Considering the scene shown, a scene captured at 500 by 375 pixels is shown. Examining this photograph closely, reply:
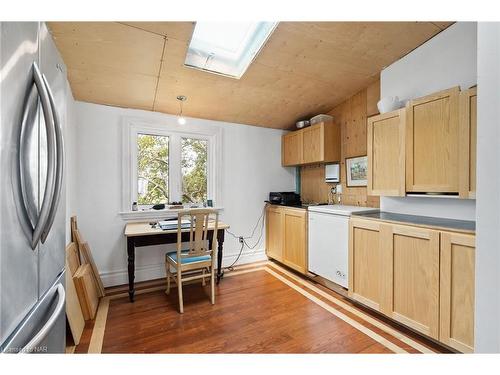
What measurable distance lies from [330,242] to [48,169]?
2465 millimetres

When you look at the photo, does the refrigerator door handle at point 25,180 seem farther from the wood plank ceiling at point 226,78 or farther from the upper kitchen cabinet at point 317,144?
the upper kitchen cabinet at point 317,144

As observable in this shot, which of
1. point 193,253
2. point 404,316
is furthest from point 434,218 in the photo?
point 193,253

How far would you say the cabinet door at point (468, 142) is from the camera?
1.60 m

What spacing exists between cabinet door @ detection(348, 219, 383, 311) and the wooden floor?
0.16 metres

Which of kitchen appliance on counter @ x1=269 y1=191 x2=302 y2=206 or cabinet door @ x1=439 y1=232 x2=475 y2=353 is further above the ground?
kitchen appliance on counter @ x1=269 y1=191 x2=302 y2=206

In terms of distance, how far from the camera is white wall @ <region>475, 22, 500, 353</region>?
0.64 meters

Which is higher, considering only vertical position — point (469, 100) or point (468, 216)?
point (469, 100)

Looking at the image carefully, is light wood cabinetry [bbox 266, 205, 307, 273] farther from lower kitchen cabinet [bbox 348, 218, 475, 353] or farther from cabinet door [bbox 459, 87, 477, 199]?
cabinet door [bbox 459, 87, 477, 199]

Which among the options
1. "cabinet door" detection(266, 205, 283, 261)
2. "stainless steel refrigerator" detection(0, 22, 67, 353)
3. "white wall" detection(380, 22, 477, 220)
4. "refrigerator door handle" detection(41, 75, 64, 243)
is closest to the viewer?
"stainless steel refrigerator" detection(0, 22, 67, 353)

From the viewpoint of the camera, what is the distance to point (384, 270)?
1.95m

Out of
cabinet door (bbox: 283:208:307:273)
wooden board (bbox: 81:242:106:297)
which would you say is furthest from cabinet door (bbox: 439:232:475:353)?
wooden board (bbox: 81:242:106:297)

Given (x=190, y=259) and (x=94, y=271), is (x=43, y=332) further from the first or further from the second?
(x=94, y=271)
